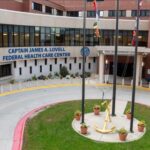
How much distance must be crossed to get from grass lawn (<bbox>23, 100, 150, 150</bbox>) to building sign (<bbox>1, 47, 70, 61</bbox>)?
1493 cm

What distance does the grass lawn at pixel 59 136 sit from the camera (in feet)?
58.6

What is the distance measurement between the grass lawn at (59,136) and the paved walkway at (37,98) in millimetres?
1488

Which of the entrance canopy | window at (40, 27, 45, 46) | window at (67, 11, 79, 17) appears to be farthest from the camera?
window at (67, 11, 79, 17)

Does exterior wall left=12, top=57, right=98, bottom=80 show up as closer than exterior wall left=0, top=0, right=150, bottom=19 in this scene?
Yes

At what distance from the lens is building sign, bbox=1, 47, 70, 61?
37.7m

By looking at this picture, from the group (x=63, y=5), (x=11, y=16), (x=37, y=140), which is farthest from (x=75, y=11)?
(x=37, y=140)

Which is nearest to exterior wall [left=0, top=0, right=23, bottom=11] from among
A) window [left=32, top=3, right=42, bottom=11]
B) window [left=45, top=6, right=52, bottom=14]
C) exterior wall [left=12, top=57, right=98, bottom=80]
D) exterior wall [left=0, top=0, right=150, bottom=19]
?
exterior wall [left=0, top=0, right=150, bottom=19]

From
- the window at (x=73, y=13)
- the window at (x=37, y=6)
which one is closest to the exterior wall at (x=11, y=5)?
the window at (x=37, y=6)

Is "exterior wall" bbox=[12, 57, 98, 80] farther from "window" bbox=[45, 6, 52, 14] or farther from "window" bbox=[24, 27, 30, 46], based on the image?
"window" bbox=[45, 6, 52, 14]

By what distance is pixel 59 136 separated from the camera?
19.4 metres

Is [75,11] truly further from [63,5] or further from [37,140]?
[37,140]

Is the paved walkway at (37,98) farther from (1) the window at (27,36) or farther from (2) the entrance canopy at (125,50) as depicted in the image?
(1) the window at (27,36)

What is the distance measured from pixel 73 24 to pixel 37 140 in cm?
2859

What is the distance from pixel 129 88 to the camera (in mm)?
36750
